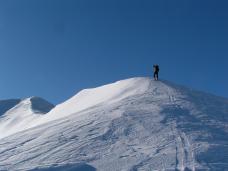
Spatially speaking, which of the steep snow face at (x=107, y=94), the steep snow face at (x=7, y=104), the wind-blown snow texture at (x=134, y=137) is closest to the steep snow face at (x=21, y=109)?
the steep snow face at (x=7, y=104)

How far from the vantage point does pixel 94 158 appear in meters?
21.7

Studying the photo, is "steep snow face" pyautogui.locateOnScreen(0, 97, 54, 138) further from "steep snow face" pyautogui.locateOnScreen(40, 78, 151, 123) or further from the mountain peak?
"steep snow face" pyautogui.locateOnScreen(40, 78, 151, 123)

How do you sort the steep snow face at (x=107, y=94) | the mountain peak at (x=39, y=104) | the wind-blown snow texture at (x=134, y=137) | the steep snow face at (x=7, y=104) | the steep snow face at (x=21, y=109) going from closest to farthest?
the wind-blown snow texture at (x=134, y=137) → the steep snow face at (x=107, y=94) → the steep snow face at (x=21, y=109) → the mountain peak at (x=39, y=104) → the steep snow face at (x=7, y=104)

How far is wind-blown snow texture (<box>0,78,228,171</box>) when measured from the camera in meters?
20.9

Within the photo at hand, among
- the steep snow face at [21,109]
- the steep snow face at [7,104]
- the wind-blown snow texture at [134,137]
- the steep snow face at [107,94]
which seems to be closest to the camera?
the wind-blown snow texture at [134,137]

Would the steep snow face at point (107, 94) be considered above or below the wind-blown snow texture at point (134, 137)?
above

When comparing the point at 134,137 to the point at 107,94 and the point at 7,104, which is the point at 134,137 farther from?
the point at 7,104

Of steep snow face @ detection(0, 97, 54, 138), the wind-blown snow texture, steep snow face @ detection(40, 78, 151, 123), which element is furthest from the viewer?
steep snow face @ detection(0, 97, 54, 138)

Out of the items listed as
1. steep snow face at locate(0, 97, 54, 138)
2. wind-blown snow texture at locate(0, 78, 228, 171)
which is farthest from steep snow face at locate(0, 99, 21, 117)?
wind-blown snow texture at locate(0, 78, 228, 171)

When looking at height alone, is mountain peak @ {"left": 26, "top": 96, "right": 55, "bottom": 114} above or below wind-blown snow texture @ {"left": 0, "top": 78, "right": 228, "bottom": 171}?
above

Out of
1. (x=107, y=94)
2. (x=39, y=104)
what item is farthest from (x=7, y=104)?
(x=107, y=94)

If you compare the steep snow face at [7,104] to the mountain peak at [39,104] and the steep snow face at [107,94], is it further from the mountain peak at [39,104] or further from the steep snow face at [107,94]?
the steep snow face at [107,94]

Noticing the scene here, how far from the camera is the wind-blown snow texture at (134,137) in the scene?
20.9 meters

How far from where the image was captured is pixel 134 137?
24.5 m
